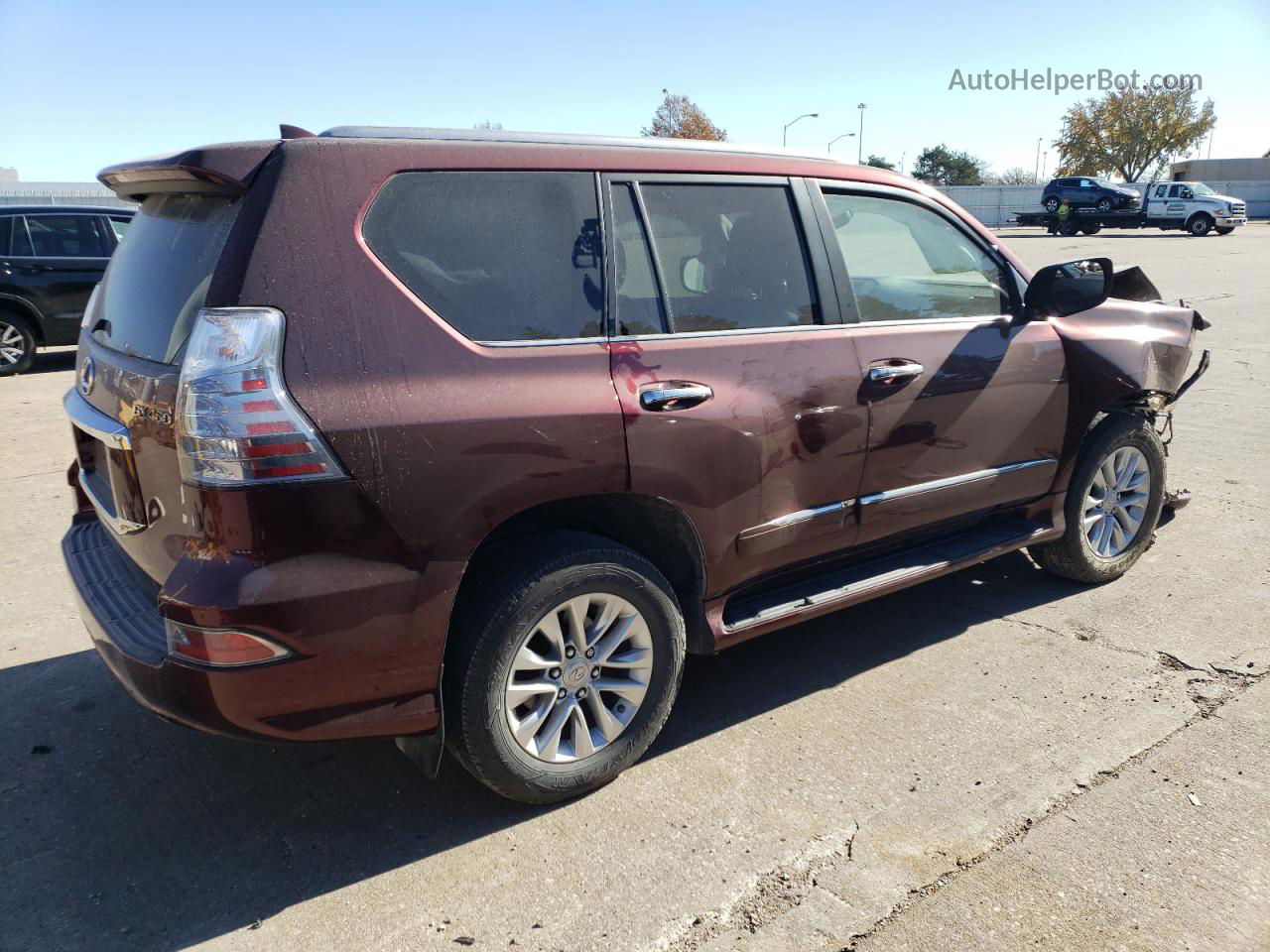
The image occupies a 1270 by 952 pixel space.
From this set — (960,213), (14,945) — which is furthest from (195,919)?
(960,213)

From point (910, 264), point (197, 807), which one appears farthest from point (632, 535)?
point (910, 264)

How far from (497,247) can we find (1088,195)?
42.0 m

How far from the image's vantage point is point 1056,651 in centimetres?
398

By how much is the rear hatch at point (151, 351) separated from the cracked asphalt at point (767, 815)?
0.85 metres

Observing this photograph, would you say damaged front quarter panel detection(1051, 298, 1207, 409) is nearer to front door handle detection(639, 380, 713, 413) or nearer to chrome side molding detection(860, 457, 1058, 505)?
chrome side molding detection(860, 457, 1058, 505)

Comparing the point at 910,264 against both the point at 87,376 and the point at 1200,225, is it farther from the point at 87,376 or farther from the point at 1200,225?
the point at 1200,225

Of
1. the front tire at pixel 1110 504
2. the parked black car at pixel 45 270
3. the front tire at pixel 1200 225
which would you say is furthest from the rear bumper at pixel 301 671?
the front tire at pixel 1200 225

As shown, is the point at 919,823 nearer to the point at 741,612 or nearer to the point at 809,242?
the point at 741,612

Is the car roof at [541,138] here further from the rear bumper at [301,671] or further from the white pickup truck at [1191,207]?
the white pickup truck at [1191,207]

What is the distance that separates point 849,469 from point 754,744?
1001 millimetres

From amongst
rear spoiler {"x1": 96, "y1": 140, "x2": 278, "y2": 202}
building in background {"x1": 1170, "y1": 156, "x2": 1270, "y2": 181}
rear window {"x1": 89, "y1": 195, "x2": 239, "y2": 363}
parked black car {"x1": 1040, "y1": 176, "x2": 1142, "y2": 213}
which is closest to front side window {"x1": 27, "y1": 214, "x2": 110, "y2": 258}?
rear window {"x1": 89, "y1": 195, "x2": 239, "y2": 363}

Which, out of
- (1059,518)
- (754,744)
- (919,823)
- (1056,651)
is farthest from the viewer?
(1059,518)

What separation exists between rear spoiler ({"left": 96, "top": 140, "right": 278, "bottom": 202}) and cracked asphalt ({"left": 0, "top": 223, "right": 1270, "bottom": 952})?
1803 millimetres

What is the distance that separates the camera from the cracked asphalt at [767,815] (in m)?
2.48
